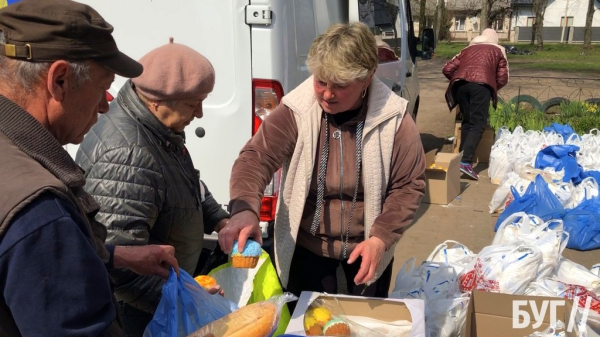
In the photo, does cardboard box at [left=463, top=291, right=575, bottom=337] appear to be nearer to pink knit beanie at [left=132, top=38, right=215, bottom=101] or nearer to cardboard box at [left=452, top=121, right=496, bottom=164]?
pink knit beanie at [left=132, top=38, right=215, bottom=101]

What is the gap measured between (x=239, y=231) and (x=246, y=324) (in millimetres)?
360

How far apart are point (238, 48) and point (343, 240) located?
4.36 feet

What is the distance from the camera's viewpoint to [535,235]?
11.2 feet

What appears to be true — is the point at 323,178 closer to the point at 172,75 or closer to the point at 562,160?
the point at 172,75

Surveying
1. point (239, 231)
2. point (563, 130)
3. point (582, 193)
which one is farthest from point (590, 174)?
point (239, 231)

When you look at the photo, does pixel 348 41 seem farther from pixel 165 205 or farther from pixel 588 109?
pixel 588 109

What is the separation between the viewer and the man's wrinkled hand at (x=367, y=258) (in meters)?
1.95

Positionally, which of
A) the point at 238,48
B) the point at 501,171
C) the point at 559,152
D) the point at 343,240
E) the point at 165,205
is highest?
the point at 238,48

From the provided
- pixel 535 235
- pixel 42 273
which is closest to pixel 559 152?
pixel 535 235

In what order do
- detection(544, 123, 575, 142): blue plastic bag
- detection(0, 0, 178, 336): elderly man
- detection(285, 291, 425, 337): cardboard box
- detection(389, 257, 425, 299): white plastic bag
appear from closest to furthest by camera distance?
detection(0, 0, 178, 336): elderly man → detection(285, 291, 425, 337): cardboard box → detection(389, 257, 425, 299): white plastic bag → detection(544, 123, 575, 142): blue plastic bag

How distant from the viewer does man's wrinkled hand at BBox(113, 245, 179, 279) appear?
1.56 meters

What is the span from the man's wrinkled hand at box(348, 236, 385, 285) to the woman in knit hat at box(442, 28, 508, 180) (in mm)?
4950

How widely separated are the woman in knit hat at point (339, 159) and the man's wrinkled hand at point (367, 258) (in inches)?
1.2
